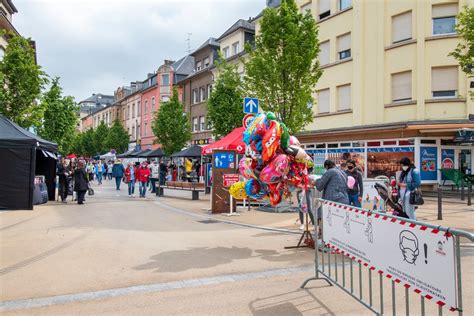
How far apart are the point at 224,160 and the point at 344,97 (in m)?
13.3

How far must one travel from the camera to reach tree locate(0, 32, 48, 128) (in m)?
16.7

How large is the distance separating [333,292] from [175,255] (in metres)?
3.07

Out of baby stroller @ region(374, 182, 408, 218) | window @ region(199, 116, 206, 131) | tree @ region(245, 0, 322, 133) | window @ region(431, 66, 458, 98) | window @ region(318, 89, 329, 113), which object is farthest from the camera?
window @ region(199, 116, 206, 131)

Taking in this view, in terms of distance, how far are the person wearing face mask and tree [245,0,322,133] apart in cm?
559

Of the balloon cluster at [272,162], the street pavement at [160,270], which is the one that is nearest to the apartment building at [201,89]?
the street pavement at [160,270]

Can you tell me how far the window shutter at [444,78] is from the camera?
19219mm

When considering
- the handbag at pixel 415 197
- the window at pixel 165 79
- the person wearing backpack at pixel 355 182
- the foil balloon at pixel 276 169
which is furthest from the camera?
the window at pixel 165 79

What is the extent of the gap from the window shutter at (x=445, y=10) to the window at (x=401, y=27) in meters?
1.25

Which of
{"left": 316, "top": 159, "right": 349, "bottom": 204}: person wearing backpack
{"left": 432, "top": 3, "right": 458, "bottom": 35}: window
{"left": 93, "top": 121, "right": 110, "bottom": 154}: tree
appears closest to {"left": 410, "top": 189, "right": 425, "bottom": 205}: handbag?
{"left": 316, "top": 159, "right": 349, "bottom": 204}: person wearing backpack

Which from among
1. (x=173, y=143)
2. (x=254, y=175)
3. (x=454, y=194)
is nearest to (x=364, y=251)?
(x=254, y=175)

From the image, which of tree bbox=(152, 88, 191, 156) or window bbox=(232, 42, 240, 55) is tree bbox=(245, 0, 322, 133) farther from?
window bbox=(232, 42, 240, 55)

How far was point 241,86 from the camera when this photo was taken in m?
15.0

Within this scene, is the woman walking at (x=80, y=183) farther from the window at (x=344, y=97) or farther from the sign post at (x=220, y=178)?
the window at (x=344, y=97)

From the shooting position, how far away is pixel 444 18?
19.5 metres
